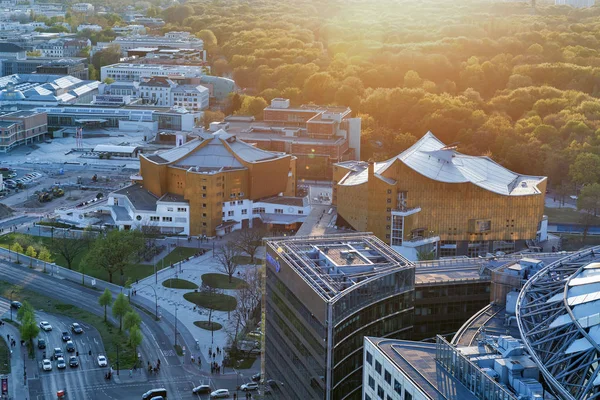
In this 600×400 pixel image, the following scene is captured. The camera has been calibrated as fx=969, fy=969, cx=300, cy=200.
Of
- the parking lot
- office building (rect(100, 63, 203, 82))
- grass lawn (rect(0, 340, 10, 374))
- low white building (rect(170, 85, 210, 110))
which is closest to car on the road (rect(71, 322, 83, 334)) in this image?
the parking lot

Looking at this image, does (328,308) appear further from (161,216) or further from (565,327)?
(161,216)

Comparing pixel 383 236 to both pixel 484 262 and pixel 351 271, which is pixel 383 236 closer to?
pixel 484 262

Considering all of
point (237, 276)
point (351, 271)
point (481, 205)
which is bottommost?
point (237, 276)

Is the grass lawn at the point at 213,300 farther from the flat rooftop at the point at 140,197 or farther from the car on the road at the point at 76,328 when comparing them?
the flat rooftop at the point at 140,197

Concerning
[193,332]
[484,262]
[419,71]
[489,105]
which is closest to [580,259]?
[484,262]

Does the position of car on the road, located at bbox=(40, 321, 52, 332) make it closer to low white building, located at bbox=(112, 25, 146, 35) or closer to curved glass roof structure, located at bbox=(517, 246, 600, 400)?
curved glass roof structure, located at bbox=(517, 246, 600, 400)
